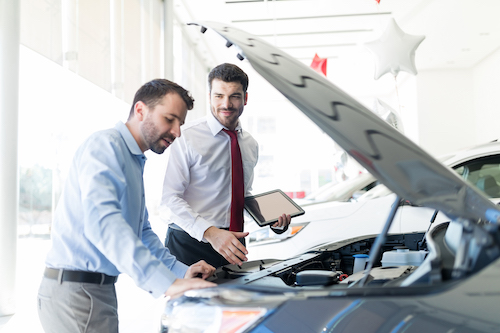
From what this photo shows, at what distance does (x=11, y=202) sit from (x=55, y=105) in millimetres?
1936

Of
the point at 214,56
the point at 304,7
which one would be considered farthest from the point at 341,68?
the point at 304,7

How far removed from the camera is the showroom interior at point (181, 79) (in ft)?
11.6

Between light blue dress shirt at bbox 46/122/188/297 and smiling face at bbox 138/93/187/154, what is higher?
smiling face at bbox 138/93/187/154

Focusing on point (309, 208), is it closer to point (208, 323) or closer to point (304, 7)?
point (208, 323)

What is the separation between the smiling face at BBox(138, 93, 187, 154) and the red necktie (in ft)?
2.56

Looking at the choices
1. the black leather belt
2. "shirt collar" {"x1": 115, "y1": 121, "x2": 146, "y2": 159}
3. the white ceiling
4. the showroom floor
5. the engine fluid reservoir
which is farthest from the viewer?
the white ceiling

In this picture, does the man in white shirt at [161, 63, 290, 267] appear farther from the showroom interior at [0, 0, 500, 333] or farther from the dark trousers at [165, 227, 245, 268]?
the showroom interior at [0, 0, 500, 333]

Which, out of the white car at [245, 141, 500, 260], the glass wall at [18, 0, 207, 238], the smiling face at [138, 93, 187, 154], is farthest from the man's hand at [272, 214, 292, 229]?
the glass wall at [18, 0, 207, 238]

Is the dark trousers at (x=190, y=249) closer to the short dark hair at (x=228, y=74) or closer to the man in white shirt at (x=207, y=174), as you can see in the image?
the man in white shirt at (x=207, y=174)

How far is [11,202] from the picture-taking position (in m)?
3.49

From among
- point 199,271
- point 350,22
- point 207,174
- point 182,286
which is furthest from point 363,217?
point 350,22

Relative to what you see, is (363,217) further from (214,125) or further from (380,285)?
(380,285)

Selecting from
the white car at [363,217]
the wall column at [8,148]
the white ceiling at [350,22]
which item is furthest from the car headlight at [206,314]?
the white ceiling at [350,22]

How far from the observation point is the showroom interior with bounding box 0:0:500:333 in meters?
3.53
